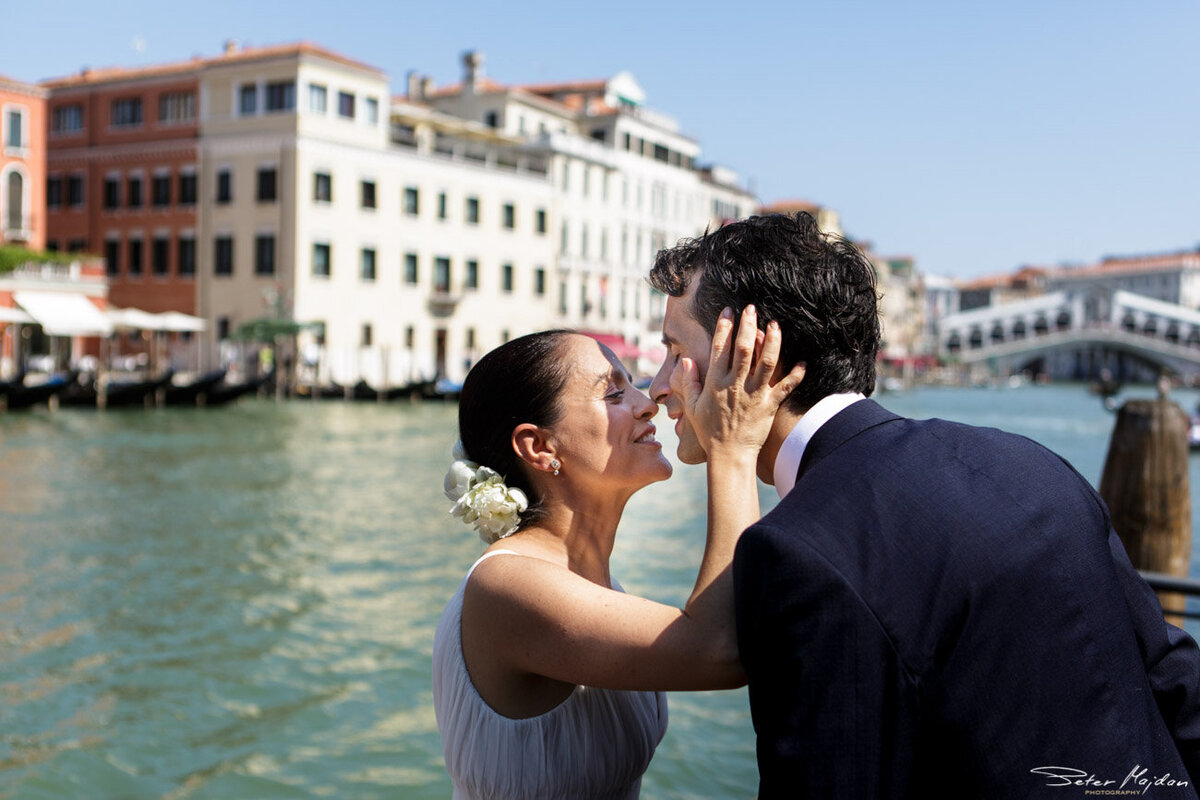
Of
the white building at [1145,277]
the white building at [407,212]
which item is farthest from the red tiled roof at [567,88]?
the white building at [1145,277]

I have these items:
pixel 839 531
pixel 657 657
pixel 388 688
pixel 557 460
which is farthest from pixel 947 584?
pixel 388 688

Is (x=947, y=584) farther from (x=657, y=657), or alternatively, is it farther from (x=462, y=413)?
(x=462, y=413)

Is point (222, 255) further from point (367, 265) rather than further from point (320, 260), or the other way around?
point (367, 265)

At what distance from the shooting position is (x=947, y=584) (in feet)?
3.43

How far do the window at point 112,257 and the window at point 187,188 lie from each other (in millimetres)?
2010

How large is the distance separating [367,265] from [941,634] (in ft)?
92.0

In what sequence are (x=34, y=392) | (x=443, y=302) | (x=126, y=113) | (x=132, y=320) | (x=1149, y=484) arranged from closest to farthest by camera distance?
(x=1149, y=484) → (x=34, y=392) → (x=132, y=320) → (x=126, y=113) → (x=443, y=302)

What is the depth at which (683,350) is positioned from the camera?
1.37 m

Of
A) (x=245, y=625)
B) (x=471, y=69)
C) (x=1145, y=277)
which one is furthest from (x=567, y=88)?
(x=1145, y=277)

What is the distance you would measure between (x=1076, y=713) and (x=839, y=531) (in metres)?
0.25

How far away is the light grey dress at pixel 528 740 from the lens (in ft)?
4.79

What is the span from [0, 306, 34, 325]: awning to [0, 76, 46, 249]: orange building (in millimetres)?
2516

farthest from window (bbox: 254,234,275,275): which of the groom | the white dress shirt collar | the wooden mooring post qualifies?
the groom

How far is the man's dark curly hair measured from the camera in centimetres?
126
